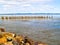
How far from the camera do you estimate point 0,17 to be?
32.3m

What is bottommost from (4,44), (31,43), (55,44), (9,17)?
(9,17)

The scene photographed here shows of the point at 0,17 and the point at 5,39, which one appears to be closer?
the point at 5,39

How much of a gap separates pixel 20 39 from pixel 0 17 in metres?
25.0

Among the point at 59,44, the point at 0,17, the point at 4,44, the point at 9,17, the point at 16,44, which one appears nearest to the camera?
the point at 4,44

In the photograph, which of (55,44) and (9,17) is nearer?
(55,44)

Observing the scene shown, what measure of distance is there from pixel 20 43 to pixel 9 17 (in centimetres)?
2729

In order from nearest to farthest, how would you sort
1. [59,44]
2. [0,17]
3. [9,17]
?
[59,44]
[0,17]
[9,17]

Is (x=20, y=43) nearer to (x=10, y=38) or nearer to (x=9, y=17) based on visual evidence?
(x=10, y=38)

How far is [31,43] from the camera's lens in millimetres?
7754

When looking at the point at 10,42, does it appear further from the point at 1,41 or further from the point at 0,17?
the point at 0,17

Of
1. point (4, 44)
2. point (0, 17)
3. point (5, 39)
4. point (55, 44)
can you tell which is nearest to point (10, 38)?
point (5, 39)

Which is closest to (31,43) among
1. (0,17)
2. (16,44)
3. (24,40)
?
(24,40)

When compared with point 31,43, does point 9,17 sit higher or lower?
lower

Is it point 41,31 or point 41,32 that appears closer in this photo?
point 41,32
